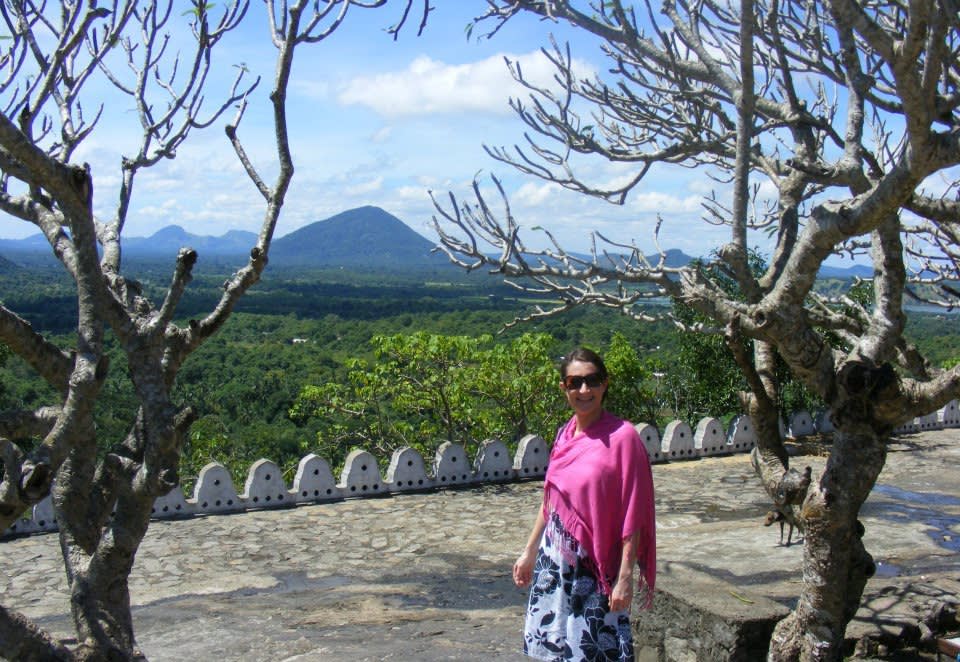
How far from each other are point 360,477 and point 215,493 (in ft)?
5.39

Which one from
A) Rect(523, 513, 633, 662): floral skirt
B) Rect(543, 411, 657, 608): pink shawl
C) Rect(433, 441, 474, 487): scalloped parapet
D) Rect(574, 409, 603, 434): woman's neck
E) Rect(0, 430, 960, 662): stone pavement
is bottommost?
Rect(0, 430, 960, 662): stone pavement

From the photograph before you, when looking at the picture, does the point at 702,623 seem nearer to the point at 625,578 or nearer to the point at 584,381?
the point at 625,578

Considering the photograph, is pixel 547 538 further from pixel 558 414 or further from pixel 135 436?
pixel 558 414

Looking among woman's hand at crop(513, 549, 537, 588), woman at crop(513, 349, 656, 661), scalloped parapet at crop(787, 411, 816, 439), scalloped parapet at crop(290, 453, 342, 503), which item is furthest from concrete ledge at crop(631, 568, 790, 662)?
scalloped parapet at crop(787, 411, 816, 439)

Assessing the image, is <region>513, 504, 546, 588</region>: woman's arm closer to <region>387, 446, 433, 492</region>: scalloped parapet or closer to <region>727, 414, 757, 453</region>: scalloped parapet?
<region>387, 446, 433, 492</region>: scalloped parapet

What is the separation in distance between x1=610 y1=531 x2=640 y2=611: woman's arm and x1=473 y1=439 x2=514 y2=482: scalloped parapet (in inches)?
303

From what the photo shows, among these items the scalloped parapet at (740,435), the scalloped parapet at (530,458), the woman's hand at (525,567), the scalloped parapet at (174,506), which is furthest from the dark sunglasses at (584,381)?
the scalloped parapet at (740,435)

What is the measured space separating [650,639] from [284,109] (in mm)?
3456

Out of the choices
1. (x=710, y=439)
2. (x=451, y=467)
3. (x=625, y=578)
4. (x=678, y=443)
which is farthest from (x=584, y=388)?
(x=710, y=439)

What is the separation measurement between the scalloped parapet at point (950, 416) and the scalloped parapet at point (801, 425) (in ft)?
9.23

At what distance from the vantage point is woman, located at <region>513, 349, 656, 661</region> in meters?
3.78

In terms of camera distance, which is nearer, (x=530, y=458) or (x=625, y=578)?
(x=625, y=578)

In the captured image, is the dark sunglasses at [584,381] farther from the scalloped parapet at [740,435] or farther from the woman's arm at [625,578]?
the scalloped parapet at [740,435]

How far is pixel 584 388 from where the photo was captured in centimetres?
402
